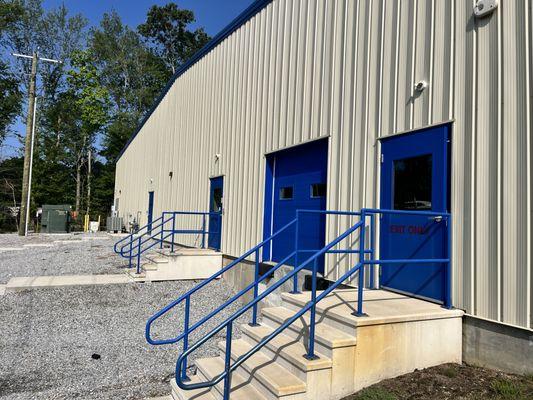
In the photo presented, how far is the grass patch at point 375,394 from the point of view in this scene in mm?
3373

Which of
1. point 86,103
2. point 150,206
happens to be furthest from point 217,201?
point 86,103

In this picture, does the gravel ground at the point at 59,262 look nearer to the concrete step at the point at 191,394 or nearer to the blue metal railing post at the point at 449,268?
the concrete step at the point at 191,394

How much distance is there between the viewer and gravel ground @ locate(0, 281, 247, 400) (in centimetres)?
462

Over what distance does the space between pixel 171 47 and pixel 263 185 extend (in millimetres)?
36040

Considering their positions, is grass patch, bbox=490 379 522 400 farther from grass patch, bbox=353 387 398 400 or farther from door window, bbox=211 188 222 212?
door window, bbox=211 188 222 212

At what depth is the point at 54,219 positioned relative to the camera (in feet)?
82.8

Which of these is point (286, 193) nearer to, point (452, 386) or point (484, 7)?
point (484, 7)

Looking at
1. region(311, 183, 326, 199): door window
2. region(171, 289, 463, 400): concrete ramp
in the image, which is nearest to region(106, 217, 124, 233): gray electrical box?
region(311, 183, 326, 199): door window

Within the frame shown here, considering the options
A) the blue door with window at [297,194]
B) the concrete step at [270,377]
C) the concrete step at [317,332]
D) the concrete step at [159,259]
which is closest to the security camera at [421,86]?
the blue door with window at [297,194]

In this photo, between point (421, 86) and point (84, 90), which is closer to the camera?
point (421, 86)

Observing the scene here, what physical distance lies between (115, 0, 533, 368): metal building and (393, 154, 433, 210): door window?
0.06m

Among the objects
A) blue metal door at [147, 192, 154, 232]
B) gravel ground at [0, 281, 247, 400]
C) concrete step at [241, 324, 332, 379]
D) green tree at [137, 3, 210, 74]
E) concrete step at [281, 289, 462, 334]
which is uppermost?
green tree at [137, 3, 210, 74]

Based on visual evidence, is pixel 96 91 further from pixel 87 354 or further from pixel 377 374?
pixel 377 374

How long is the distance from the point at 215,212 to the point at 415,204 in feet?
22.1
